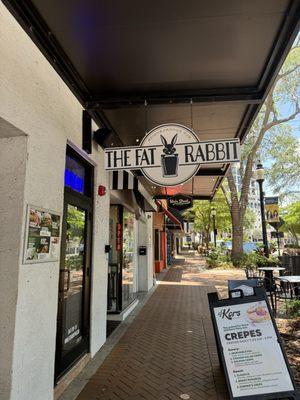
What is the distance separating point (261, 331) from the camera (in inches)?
128

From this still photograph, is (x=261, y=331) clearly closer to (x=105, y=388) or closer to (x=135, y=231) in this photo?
(x=105, y=388)

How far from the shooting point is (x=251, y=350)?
3.18m

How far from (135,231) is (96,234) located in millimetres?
5266

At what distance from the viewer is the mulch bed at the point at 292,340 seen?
4066 millimetres

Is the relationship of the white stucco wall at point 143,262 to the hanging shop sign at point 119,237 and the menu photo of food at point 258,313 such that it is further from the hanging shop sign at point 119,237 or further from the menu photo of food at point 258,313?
the menu photo of food at point 258,313

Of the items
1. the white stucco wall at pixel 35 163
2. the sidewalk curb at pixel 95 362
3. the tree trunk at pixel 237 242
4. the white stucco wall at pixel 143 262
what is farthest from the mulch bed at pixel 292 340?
the tree trunk at pixel 237 242

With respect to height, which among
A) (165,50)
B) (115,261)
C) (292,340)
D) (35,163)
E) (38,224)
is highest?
(165,50)

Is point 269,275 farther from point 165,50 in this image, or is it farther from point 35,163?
point 35,163

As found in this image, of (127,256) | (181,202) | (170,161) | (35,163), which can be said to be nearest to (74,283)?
(35,163)

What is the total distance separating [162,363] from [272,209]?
705cm

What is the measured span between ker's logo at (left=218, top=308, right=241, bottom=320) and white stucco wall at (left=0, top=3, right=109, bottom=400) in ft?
5.95

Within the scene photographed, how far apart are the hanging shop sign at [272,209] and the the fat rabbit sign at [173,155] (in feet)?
24.0

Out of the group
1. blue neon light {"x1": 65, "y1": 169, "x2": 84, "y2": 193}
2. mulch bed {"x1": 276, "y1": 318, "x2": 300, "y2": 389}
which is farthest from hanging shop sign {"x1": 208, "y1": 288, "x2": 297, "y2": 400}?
blue neon light {"x1": 65, "y1": 169, "x2": 84, "y2": 193}

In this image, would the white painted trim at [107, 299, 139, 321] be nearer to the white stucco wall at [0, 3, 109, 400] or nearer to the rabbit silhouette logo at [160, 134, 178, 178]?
the white stucco wall at [0, 3, 109, 400]
